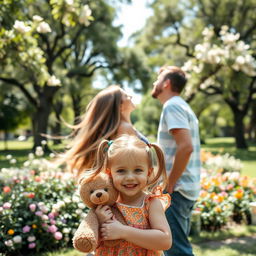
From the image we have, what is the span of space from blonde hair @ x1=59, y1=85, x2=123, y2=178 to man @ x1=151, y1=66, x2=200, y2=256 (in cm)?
42

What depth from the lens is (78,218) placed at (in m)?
4.64

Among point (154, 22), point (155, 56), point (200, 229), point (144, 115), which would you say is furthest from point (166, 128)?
point (144, 115)

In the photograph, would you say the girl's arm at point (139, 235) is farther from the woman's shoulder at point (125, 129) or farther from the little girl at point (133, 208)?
the woman's shoulder at point (125, 129)

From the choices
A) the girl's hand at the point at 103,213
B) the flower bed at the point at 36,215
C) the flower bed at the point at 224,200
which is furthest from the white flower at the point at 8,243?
the flower bed at the point at 224,200

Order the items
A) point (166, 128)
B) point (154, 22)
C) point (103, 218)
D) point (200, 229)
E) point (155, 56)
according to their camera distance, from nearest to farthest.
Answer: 1. point (103, 218)
2. point (166, 128)
3. point (200, 229)
4. point (154, 22)
5. point (155, 56)

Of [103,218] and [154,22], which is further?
[154,22]

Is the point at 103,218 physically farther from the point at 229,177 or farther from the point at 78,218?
the point at 229,177

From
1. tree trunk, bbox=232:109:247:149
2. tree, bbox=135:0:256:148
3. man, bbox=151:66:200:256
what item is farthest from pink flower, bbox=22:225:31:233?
tree trunk, bbox=232:109:247:149

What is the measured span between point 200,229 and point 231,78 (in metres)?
11.1

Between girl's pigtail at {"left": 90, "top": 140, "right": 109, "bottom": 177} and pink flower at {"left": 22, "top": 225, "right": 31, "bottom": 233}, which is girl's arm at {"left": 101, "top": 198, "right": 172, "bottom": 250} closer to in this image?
girl's pigtail at {"left": 90, "top": 140, "right": 109, "bottom": 177}

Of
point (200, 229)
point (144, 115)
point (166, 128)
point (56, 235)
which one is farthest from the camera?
point (144, 115)

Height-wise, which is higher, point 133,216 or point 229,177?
point 133,216

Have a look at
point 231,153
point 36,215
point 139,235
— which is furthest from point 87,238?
point 231,153

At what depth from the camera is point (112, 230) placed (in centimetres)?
165
